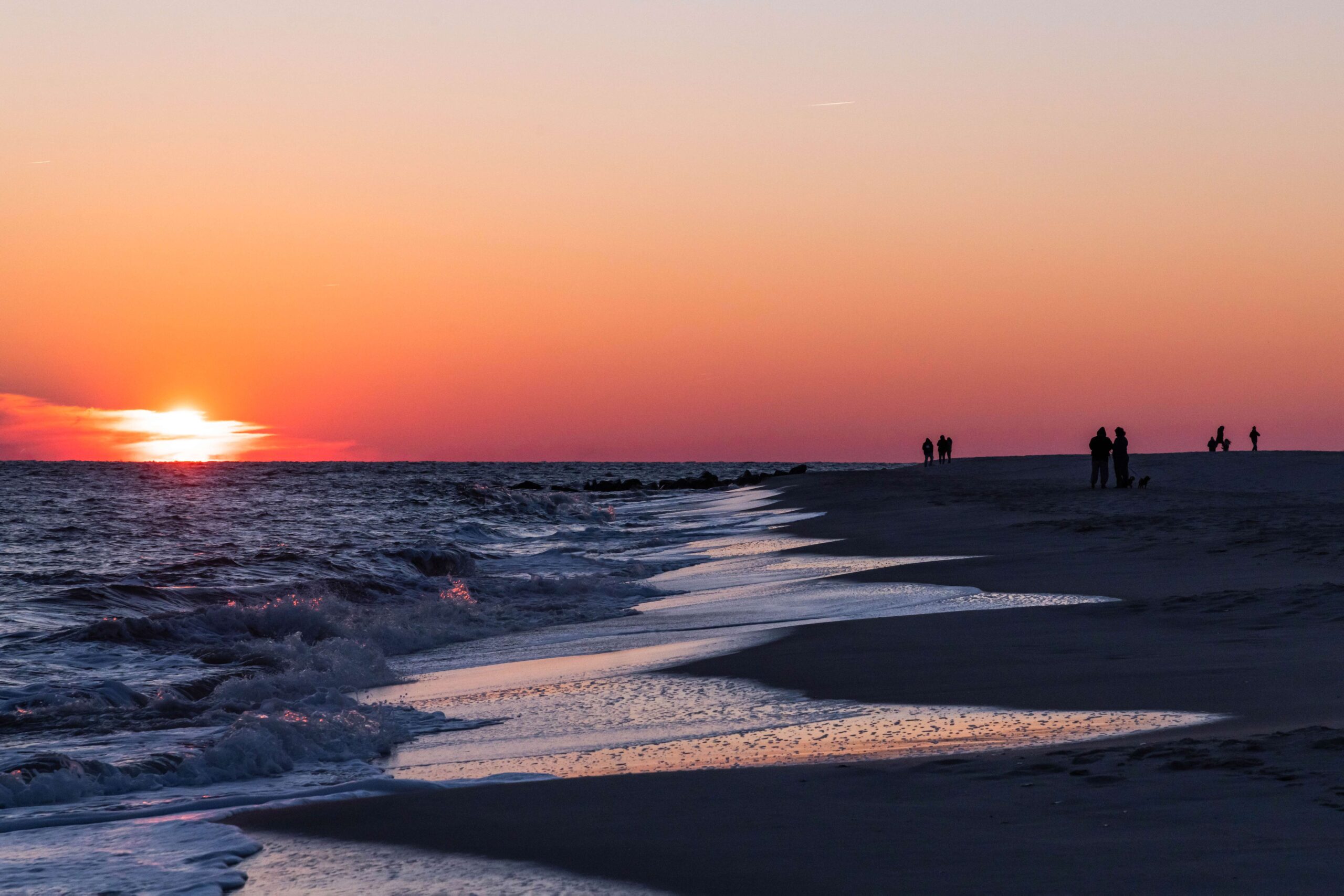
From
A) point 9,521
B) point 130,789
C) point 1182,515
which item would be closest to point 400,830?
point 130,789

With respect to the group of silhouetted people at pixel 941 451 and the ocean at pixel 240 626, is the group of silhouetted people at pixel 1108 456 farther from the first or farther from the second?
the group of silhouetted people at pixel 941 451

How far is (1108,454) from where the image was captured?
31703 millimetres

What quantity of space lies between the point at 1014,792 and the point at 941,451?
69.8 m

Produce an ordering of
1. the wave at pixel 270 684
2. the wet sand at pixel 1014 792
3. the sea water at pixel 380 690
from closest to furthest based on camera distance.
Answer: the wet sand at pixel 1014 792
the sea water at pixel 380 690
the wave at pixel 270 684

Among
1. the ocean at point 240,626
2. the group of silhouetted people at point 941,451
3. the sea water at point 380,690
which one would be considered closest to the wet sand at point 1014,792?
the sea water at point 380,690

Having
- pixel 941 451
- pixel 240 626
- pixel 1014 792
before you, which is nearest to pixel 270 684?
pixel 240 626

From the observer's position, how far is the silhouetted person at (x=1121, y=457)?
102 feet

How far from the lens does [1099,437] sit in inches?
1248

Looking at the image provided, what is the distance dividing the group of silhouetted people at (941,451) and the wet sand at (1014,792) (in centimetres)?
5693

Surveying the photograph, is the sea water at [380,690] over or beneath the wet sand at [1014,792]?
beneath

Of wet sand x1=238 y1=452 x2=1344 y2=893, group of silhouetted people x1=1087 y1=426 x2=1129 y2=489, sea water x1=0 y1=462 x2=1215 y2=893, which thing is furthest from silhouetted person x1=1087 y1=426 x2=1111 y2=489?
wet sand x1=238 y1=452 x2=1344 y2=893

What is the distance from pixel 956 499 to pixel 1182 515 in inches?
498

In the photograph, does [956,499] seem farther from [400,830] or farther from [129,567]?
[400,830]

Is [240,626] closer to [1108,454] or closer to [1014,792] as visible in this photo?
[1014,792]
